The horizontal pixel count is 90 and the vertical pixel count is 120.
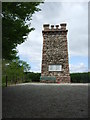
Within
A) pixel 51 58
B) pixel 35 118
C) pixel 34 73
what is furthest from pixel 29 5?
pixel 34 73

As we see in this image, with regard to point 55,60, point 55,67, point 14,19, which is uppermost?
point 14,19

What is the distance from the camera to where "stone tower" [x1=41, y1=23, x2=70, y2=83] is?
2189cm

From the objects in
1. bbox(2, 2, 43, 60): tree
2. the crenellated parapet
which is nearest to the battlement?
the crenellated parapet

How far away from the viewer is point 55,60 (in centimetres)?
2195

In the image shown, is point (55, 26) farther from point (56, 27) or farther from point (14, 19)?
point (14, 19)

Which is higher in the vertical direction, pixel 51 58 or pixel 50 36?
pixel 50 36

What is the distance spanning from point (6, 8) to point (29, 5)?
1177mm

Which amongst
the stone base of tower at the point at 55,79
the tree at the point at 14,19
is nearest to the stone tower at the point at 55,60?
the stone base of tower at the point at 55,79

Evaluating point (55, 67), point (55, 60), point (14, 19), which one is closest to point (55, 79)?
point (55, 67)

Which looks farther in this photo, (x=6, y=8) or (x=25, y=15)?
(x=25, y=15)

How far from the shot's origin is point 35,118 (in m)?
4.31

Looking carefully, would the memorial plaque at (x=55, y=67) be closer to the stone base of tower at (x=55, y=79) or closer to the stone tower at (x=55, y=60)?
the stone tower at (x=55, y=60)

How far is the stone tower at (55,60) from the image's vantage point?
2189cm

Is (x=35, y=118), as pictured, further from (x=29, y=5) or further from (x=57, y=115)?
(x=29, y=5)
